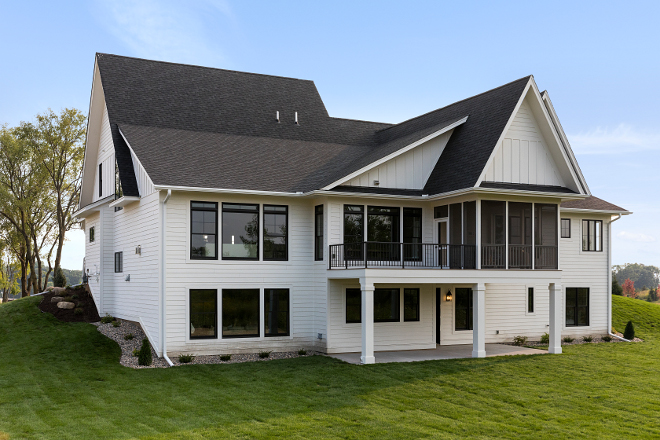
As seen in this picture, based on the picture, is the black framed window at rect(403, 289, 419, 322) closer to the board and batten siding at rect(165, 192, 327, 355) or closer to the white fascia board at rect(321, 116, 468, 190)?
the board and batten siding at rect(165, 192, 327, 355)

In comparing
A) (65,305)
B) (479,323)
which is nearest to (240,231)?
(479,323)

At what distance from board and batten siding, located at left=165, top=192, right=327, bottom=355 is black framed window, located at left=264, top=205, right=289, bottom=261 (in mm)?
155

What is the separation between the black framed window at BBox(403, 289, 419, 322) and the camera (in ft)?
65.4

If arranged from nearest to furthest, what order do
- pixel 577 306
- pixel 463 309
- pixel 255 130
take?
pixel 463 309 < pixel 255 130 < pixel 577 306

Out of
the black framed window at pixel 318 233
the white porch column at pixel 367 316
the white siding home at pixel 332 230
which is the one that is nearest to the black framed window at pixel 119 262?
the white siding home at pixel 332 230

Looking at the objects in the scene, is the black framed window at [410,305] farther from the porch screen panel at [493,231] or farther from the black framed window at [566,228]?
the black framed window at [566,228]

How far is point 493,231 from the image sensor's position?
19000 mm

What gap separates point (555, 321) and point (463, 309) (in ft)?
10.7

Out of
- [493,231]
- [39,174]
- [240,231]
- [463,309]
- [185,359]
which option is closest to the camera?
[185,359]

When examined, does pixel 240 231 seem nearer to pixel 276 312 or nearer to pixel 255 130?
pixel 276 312

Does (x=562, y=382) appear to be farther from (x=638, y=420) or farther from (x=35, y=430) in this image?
(x=35, y=430)

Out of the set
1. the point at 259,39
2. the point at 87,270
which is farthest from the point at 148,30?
the point at 87,270

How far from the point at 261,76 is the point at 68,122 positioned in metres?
17.7

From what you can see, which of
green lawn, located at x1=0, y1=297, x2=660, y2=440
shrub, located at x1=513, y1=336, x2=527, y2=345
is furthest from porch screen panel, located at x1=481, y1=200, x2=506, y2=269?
shrub, located at x1=513, y1=336, x2=527, y2=345
